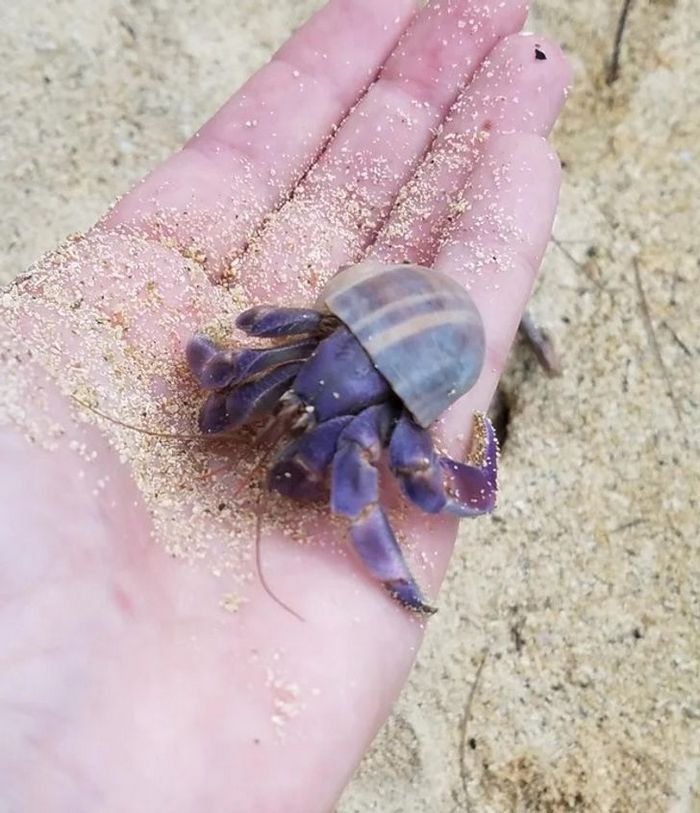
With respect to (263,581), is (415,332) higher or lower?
higher

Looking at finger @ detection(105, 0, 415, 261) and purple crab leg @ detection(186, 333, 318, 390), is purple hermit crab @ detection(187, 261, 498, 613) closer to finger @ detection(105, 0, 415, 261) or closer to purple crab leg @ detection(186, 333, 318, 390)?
purple crab leg @ detection(186, 333, 318, 390)

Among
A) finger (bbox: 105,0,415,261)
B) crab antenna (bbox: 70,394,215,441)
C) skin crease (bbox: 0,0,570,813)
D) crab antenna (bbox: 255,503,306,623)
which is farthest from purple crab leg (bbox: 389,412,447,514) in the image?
finger (bbox: 105,0,415,261)

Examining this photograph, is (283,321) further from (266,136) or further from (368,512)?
(266,136)

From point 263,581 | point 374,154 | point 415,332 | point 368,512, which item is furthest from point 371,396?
point 374,154

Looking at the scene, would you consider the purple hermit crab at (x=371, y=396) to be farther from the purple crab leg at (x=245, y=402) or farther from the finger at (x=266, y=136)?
the finger at (x=266, y=136)

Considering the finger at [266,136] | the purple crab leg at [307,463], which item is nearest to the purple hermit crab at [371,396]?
the purple crab leg at [307,463]

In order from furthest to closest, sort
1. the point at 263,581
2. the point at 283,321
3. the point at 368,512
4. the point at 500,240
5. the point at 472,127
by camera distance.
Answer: the point at 472,127 < the point at 500,240 < the point at 283,321 < the point at 368,512 < the point at 263,581
